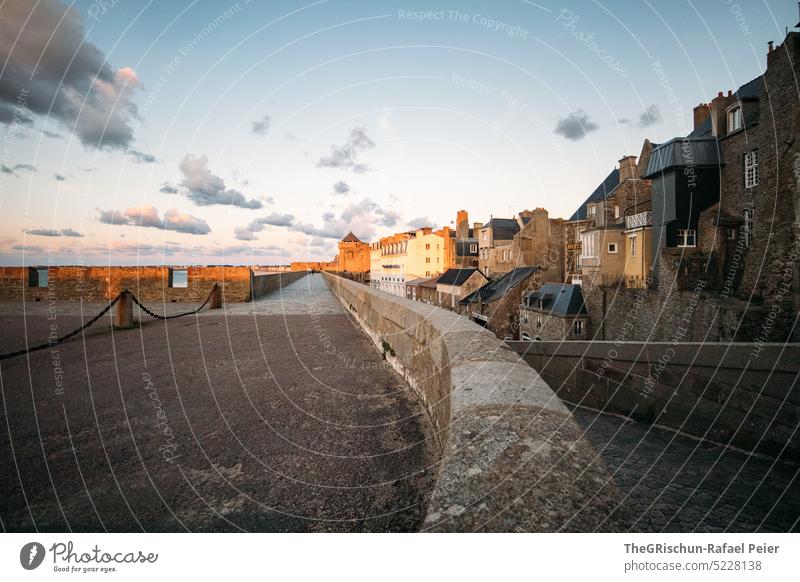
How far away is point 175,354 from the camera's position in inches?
250

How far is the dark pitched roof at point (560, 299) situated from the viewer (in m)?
26.9

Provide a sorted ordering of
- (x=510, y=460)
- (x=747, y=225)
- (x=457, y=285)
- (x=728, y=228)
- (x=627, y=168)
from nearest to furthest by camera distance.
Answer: (x=510, y=460) → (x=747, y=225) → (x=728, y=228) → (x=627, y=168) → (x=457, y=285)

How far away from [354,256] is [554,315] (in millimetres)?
66590

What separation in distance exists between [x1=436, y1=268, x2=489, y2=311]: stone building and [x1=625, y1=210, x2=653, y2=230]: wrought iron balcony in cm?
1776

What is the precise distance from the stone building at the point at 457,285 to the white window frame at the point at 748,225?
25624 millimetres

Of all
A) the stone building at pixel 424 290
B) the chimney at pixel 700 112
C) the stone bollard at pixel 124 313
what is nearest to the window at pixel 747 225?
the chimney at pixel 700 112

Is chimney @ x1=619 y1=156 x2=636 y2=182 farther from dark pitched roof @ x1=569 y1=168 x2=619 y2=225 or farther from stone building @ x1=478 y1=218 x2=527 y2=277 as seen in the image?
stone building @ x1=478 y1=218 x2=527 y2=277

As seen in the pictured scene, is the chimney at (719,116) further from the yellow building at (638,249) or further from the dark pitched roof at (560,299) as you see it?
the dark pitched roof at (560,299)

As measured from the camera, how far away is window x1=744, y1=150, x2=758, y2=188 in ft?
58.8

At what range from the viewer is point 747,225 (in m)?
17.9

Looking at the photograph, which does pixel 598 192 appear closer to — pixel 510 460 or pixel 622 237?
pixel 622 237

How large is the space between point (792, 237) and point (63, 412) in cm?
1907

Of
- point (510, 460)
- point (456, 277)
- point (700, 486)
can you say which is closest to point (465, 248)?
point (456, 277)

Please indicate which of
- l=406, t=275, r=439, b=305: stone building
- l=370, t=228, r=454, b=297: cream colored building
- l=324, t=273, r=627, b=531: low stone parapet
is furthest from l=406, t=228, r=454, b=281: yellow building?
l=324, t=273, r=627, b=531: low stone parapet
